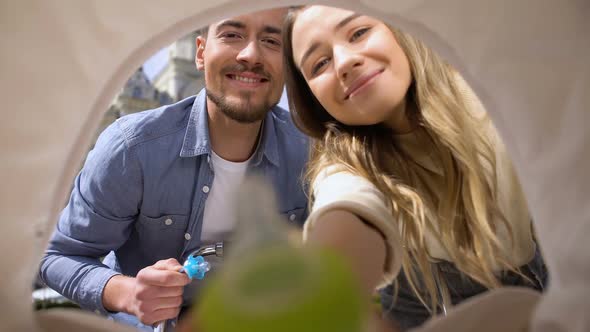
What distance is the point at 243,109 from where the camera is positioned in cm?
137

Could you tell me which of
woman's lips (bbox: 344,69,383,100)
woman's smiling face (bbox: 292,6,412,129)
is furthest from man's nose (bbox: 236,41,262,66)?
woman's lips (bbox: 344,69,383,100)

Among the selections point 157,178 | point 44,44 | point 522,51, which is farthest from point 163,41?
point 157,178

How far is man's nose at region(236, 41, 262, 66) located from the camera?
1402 millimetres

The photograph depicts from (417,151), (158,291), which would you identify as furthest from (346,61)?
(158,291)

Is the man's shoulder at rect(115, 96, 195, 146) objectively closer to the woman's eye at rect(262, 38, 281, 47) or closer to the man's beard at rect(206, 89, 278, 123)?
the man's beard at rect(206, 89, 278, 123)

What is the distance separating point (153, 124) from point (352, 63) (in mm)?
765

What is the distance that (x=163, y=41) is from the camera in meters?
0.53

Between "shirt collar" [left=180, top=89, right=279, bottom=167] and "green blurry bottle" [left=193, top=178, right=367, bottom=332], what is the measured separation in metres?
1.07

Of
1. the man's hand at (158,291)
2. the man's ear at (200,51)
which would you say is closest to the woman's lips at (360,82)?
the man's hand at (158,291)

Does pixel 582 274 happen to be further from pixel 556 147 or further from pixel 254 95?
pixel 254 95

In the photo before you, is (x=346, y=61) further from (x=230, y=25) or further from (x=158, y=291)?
(x=230, y=25)

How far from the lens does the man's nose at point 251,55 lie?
140 centimetres

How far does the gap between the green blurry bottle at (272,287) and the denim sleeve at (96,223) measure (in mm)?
1084

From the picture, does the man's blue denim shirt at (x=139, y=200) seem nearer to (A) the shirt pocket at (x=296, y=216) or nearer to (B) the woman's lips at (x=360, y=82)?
(A) the shirt pocket at (x=296, y=216)
